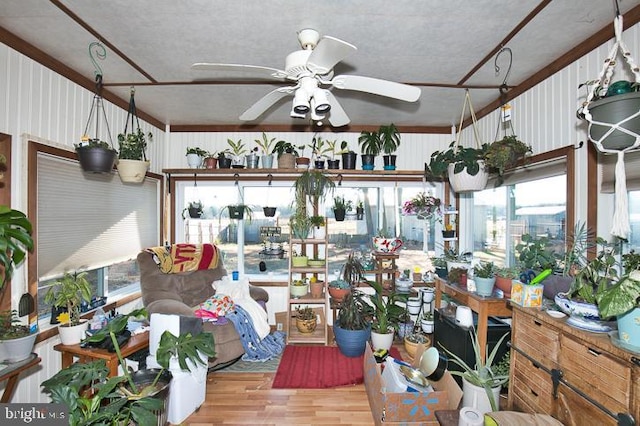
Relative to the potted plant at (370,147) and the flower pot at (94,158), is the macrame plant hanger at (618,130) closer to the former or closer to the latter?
the potted plant at (370,147)

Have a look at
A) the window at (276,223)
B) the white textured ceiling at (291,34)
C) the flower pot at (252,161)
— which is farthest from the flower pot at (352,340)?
the white textured ceiling at (291,34)

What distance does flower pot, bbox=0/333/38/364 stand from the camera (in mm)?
1844

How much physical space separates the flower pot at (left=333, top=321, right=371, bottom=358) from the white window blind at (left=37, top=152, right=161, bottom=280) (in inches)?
93.3

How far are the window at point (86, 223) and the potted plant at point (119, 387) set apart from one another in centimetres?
85

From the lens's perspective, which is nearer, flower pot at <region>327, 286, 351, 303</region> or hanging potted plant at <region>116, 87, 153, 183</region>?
hanging potted plant at <region>116, 87, 153, 183</region>

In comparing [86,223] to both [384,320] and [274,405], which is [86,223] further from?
[384,320]

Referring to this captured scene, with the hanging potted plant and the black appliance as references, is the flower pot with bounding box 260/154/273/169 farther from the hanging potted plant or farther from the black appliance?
the black appliance

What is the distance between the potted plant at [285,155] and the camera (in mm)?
3766

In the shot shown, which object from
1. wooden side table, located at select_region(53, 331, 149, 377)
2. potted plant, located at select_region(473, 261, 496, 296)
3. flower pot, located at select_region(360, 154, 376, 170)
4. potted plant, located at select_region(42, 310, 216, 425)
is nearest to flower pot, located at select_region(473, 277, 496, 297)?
potted plant, located at select_region(473, 261, 496, 296)

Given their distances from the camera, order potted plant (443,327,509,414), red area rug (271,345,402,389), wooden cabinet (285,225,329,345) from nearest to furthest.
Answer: potted plant (443,327,509,414) < red area rug (271,345,402,389) < wooden cabinet (285,225,329,345)

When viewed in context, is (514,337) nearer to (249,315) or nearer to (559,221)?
(559,221)

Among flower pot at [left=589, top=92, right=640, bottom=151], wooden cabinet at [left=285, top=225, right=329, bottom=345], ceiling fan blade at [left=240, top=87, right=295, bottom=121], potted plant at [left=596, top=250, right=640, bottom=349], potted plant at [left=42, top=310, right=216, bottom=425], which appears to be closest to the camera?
potted plant at [left=596, top=250, right=640, bottom=349]

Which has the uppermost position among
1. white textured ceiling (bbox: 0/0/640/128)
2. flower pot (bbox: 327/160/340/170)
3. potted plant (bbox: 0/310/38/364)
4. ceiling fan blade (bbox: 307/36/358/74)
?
white textured ceiling (bbox: 0/0/640/128)

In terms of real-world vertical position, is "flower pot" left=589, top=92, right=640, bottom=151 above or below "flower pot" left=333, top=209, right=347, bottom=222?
above
